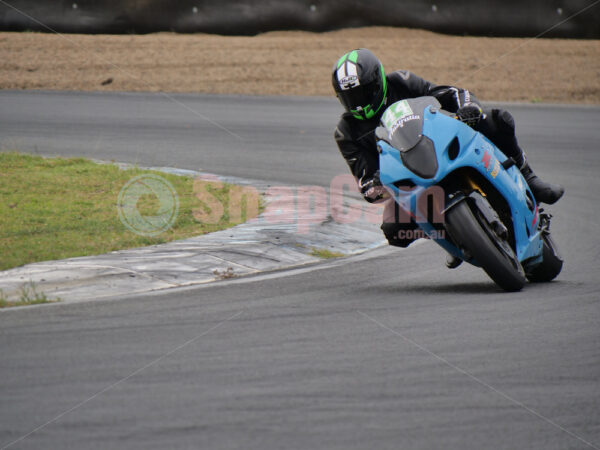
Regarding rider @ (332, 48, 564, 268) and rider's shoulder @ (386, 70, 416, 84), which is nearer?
rider @ (332, 48, 564, 268)

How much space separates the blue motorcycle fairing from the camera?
5340 millimetres

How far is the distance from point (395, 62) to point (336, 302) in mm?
14597

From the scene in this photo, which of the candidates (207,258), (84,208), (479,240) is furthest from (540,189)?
(84,208)

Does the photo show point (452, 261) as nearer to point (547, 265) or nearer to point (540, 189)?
point (547, 265)

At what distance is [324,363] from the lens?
4273 mm

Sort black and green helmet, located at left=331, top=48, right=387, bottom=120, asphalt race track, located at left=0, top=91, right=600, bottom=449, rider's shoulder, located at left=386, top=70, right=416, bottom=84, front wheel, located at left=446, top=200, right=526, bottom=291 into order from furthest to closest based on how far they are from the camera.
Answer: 1. rider's shoulder, located at left=386, top=70, right=416, bottom=84
2. black and green helmet, located at left=331, top=48, right=387, bottom=120
3. front wheel, located at left=446, top=200, right=526, bottom=291
4. asphalt race track, located at left=0, top=91, right=600, bottom=449

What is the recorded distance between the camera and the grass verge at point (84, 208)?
7.33m

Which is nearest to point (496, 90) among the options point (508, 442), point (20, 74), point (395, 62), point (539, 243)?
point (395, 62)

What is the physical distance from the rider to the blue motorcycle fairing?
0.99 feet

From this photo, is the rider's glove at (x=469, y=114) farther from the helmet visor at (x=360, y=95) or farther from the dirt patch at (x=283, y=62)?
the dirt patch at (x=283, y=62)

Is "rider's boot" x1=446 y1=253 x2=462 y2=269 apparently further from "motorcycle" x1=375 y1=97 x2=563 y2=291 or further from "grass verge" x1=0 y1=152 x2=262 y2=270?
"grass verge" x1=0 y1=152 x2=262 y2=270

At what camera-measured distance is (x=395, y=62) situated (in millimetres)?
19531

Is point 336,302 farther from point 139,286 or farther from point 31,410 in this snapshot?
point 31,410

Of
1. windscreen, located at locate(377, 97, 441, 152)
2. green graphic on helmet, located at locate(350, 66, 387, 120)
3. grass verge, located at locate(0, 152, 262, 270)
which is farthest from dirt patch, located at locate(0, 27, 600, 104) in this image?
windscreen, located at locate(377, 97, 441, 152)
